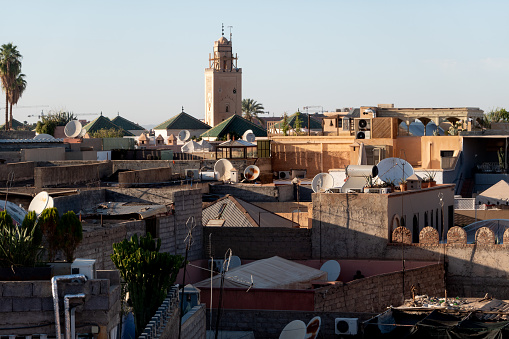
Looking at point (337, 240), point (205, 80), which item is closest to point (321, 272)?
point (337, 240)

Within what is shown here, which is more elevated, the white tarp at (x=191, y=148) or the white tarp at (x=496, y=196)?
the white tarp at (x=191, y=148)

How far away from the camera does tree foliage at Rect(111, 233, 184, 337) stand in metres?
14.4

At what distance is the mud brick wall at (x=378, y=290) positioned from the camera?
20547 millimetres

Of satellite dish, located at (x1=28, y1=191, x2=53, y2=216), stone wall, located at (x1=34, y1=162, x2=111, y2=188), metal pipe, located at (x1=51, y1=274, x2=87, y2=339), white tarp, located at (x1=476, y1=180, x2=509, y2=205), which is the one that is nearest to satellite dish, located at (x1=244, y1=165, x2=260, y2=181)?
stone wall, located at (x1=34, y1=162, x2=111, y2=188)

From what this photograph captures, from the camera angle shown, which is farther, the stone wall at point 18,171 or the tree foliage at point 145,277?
the stone wall at point 18,171

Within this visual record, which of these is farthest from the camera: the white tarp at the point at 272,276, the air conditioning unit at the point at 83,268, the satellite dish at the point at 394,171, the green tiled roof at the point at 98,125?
the green tiled roof at the point at 98,125

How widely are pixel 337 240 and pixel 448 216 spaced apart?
678 cm

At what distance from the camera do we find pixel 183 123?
346ft

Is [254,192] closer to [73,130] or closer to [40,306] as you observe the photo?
[40,306]

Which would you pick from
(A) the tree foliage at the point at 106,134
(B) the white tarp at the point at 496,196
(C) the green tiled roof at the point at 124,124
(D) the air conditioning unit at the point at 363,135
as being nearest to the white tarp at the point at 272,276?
(B) the white tarp at the point at 496,196

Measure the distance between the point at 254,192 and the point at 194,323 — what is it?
1932cm

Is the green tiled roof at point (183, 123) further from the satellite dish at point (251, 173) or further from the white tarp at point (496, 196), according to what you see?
the white tarp at point (496, 196)

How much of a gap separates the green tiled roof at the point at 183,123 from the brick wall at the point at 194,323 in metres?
88.3

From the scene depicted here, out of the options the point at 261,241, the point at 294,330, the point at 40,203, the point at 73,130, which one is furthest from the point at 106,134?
the point at 294,330
